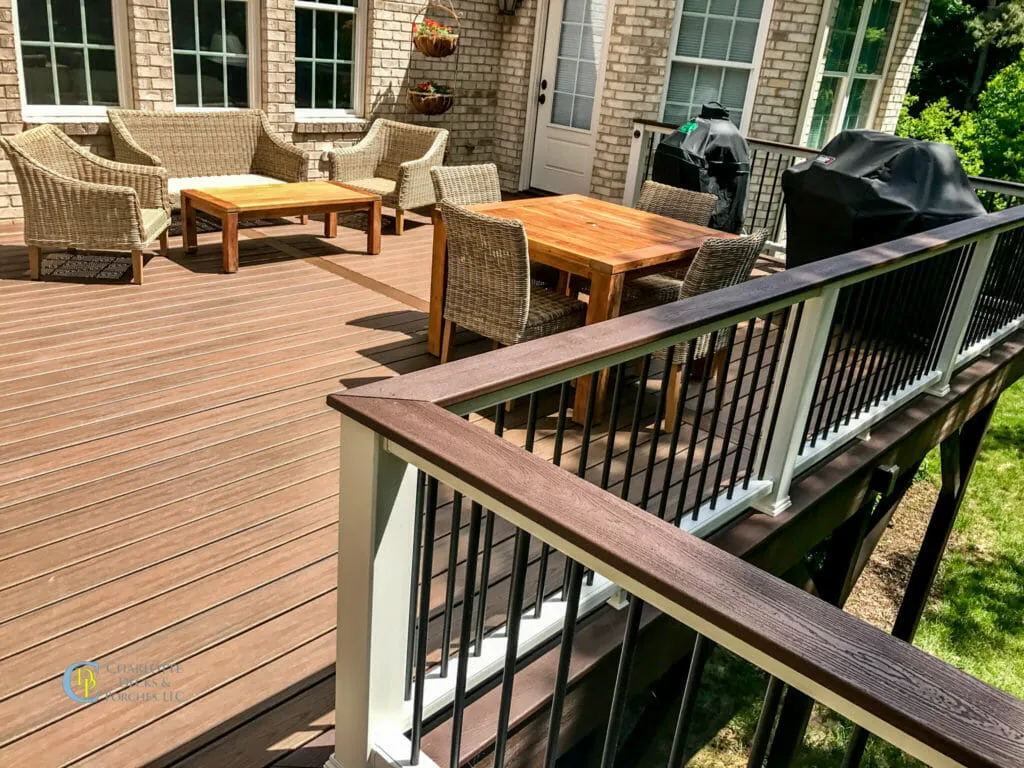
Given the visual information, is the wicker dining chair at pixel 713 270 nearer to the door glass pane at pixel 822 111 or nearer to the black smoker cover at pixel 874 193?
the black smoker cover at pixel 874 193

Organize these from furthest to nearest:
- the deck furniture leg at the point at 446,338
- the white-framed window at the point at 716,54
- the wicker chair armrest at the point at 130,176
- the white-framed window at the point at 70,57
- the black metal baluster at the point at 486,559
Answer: the white-framed window at the point at 716,54
the white-framed window at the point at 70,57
the wicker chair armrest at the point at 130,176
the deck furniture leg at the point at 446,338
the black metal baluster at the point at 486,559

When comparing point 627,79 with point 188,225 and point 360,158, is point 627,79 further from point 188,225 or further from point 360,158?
point 188,225

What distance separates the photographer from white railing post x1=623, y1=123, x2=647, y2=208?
24.0 ft

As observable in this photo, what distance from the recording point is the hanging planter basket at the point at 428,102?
7.55 metres

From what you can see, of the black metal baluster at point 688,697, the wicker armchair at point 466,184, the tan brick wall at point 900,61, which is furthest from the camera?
the tan brick wall at point 900,61

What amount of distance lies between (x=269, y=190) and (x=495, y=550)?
12.5 feet

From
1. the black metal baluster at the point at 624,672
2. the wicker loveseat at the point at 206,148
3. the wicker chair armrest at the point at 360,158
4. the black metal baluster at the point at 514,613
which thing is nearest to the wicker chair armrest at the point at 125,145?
the wicker loveseat at the point at 206,148

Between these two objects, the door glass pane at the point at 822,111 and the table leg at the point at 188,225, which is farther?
the door glass pane at the point at 822,111

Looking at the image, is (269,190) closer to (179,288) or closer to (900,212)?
(179,288)

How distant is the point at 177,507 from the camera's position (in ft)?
8.84

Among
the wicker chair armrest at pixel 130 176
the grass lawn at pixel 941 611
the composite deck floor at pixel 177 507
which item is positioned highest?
the wicker chair armrest at pixel 130 176

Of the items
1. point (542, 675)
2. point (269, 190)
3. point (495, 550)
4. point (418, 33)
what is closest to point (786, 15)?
point (418, 33)

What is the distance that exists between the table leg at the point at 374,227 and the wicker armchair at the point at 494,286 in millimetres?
2115

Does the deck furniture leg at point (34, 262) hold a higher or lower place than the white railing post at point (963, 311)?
lower
